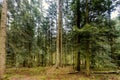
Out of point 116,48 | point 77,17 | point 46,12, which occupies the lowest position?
point 116,48

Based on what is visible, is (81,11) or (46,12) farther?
(46,12)

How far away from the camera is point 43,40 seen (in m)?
28.1

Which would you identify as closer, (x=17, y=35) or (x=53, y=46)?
(x=17, y=35)

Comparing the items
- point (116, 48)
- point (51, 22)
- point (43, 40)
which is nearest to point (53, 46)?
point (43, 40)

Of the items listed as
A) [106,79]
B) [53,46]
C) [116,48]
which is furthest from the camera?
[53,46]

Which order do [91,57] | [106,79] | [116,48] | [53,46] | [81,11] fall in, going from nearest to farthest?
[106,79], [91,57], [81,11], [116,48], [53,46]

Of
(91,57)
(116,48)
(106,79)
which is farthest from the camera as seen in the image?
(116,48)

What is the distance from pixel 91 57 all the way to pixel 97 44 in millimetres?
1349

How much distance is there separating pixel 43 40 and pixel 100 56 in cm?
1602

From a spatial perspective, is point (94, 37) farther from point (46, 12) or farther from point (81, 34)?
point (46, 12)

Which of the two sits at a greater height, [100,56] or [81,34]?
[81,34]

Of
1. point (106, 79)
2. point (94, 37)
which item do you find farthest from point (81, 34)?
point (106, 79)

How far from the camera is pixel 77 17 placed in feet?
48.1

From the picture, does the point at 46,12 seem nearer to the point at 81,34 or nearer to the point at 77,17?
the point at 77,17
